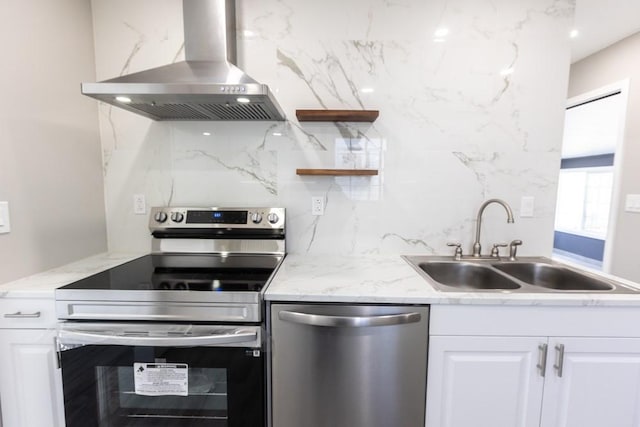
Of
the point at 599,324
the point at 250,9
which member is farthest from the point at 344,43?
the point at 599,324

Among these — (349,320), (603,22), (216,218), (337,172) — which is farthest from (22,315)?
(603,22)

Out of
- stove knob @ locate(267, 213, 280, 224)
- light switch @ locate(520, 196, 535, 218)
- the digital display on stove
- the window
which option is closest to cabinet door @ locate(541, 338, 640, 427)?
light switch @ locate(520, 196, 535, 218)

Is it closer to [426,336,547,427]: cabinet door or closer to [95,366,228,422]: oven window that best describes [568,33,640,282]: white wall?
[426,336,547,427]: cabinet door

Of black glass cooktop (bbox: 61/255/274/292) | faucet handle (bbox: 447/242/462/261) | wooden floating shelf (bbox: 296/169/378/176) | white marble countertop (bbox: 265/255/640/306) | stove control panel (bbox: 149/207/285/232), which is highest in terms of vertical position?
wooden floating shelf (bbox: 296/169/378/176)

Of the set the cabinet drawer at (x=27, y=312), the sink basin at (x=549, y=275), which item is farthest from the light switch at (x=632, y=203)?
the cabinet drawer at (x=27, y=312)

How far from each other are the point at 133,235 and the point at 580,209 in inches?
296

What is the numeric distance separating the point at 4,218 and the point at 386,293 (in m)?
1.54

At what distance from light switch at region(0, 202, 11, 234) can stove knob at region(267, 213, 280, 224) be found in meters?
1.07

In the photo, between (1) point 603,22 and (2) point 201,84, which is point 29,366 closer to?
(2) point 201,84

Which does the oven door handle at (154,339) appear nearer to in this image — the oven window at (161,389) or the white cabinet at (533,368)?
the oven window at (161,389)

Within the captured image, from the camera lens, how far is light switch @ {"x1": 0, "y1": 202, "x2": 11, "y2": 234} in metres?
1.13

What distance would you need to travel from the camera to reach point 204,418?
3.54ft

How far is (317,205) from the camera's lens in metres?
1.68

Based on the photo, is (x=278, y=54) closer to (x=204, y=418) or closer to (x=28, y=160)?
(x=28, y=160)
